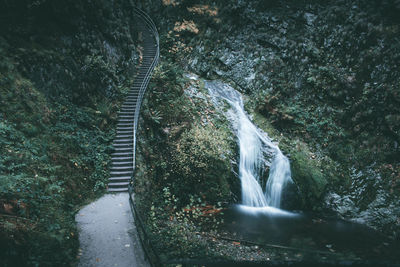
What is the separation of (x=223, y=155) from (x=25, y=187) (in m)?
8.36

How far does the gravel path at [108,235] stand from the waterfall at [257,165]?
6.30 m

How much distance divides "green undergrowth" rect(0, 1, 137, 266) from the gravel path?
0.38 metres

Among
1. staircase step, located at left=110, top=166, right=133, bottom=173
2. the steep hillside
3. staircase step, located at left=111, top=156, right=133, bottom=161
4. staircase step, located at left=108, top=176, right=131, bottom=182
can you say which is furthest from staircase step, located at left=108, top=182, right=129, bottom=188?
staircase step, located at left=111, top=156, right=133, bottom=161

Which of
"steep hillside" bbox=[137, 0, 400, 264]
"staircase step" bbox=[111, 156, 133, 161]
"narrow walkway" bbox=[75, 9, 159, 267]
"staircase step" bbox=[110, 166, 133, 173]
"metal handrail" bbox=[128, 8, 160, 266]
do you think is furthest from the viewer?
"steep hillside" bbox=[137, 0, 400, 264]

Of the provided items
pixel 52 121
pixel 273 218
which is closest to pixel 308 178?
pixel 273 218

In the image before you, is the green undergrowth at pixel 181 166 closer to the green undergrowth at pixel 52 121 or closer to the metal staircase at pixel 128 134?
the metal staircase at pixel 128 134

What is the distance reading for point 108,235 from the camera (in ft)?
20.8

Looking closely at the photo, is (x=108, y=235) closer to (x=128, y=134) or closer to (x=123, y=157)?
(x=123, y=157)

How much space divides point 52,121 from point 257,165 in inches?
382

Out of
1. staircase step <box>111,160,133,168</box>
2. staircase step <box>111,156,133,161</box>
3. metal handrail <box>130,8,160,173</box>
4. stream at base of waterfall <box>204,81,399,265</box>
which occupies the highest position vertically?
metal handrail <box>130,8,160,173</box>

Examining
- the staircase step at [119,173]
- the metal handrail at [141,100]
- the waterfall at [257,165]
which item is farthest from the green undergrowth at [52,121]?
the waterfall at [257,165]

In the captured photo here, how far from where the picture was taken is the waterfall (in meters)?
11.7

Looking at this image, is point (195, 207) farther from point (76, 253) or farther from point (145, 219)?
point (76, 253)

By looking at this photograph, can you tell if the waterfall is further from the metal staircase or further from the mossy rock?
the metal staircase
